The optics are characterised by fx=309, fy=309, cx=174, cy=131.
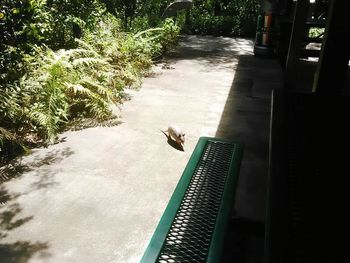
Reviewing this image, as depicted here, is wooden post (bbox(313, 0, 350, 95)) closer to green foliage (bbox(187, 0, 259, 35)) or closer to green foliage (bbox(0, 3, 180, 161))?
green foliage (bbox(0, 3, 180, 161))

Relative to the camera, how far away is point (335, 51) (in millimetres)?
3129

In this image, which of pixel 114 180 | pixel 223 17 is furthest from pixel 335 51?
pixel 223 17

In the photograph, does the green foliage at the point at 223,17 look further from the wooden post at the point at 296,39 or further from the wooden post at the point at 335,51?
the wooden post at the point at 335,51

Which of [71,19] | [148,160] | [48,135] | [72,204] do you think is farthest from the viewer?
[71,19]

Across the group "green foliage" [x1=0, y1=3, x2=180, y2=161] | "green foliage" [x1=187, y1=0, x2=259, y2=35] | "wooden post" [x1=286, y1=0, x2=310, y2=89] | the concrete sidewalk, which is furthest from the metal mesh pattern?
"green foliage" [x1=187, y1=0, x2=259, y2=35]

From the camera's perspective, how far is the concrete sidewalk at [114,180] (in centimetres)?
262

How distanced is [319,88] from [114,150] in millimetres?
2621

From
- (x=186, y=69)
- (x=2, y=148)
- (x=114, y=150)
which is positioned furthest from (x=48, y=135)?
(x=186, y=69)

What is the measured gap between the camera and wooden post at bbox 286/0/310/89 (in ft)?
19.1

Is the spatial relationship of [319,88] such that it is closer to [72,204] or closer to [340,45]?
[340,45]

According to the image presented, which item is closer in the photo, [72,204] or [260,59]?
[72,204]

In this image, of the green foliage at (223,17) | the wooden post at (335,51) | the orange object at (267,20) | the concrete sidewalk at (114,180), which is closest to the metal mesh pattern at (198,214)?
the concrete sidewalk at (114,180)

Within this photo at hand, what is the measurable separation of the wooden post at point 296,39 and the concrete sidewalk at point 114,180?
0.58m

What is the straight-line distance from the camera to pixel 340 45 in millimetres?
3086
